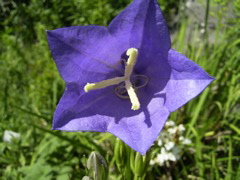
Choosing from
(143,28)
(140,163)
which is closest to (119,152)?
(140,163)

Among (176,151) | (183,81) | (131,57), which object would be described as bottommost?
Result: (176,151)

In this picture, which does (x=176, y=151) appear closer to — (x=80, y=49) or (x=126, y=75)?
(x=126, y=75)

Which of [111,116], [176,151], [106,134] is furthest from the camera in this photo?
[106,134]

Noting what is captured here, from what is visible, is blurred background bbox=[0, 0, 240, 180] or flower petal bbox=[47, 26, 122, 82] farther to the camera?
blurred background bbox=[0, 0, 240, 180]

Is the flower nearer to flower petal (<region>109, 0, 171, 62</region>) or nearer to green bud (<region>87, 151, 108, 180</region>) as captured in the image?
flower petal (<region>109, 0, 171, 62</region>)

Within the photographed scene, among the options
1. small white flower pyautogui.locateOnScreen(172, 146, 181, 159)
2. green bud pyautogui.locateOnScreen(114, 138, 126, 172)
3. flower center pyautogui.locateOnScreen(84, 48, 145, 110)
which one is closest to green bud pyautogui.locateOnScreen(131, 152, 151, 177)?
green bud pyautogui.locateOnScreen(114, 138, 126, 172)

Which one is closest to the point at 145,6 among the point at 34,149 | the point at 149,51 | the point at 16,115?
the point at 149,51

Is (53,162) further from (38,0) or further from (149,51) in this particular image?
(38,0)
